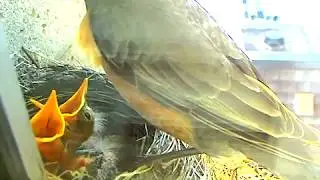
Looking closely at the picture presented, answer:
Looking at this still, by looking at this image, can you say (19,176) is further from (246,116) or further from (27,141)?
(246,116)

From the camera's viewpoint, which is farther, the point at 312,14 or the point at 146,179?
the point at 146,179

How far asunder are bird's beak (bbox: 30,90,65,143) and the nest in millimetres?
13

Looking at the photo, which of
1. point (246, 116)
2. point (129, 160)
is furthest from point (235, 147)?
point (129, 160)

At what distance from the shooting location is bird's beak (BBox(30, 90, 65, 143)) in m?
0.88

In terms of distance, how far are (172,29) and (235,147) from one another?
0.18m

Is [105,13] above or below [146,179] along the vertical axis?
above

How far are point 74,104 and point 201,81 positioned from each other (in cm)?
19

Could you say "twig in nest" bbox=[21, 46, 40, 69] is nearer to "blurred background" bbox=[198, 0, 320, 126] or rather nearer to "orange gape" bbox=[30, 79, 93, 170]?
"orange gape" bbox=[30, 79, 93, 170]

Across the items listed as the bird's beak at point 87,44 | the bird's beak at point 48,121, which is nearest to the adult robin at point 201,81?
the bird's beak at point 87,44

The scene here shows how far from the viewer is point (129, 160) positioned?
891mm

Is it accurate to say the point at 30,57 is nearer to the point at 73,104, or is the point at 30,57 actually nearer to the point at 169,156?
the point at 73,104

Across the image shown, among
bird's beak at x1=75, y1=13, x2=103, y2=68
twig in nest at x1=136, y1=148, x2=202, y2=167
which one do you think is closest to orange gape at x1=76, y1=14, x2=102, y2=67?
bird's beak at x1=75, y1=13, x2=103, y2=68

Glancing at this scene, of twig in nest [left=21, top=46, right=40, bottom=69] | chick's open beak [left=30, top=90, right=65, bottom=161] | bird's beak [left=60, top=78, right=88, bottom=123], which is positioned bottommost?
chick's open beak [left=30, top=90, right=65, bottom=161]

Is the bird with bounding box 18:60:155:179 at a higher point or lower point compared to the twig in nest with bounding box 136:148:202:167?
higher
